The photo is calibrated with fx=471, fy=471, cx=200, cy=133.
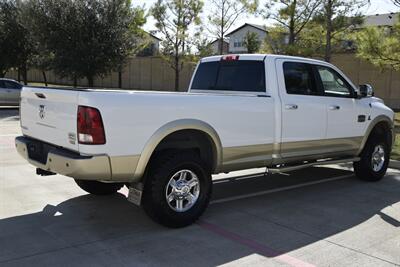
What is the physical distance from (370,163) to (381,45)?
27.5 feet

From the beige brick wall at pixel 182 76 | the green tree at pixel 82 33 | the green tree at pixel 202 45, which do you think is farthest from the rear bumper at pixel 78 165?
the green tree at pixel 202 45

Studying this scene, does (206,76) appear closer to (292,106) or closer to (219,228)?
(292,106)

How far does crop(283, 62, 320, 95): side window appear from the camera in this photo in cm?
635

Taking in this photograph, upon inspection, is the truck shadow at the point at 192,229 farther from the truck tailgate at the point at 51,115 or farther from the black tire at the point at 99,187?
the truck tailgate at the point at 51,115

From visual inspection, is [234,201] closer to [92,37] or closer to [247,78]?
[247,78]

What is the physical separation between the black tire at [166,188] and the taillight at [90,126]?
0.73 m

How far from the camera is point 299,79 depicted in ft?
21.4

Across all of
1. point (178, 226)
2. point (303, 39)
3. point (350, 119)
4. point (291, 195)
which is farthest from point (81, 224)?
point (303, 39)

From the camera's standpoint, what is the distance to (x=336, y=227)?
5.30 meters

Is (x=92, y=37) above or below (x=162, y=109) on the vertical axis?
above

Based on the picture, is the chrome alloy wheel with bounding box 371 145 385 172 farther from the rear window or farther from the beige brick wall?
the beige brick wall

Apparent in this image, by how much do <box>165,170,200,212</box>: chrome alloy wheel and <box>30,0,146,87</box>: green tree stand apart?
19.8 m

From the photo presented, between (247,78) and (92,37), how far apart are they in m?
19.0

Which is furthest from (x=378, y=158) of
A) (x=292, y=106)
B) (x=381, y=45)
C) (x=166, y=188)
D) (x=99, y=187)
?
(x=381, y=45)
